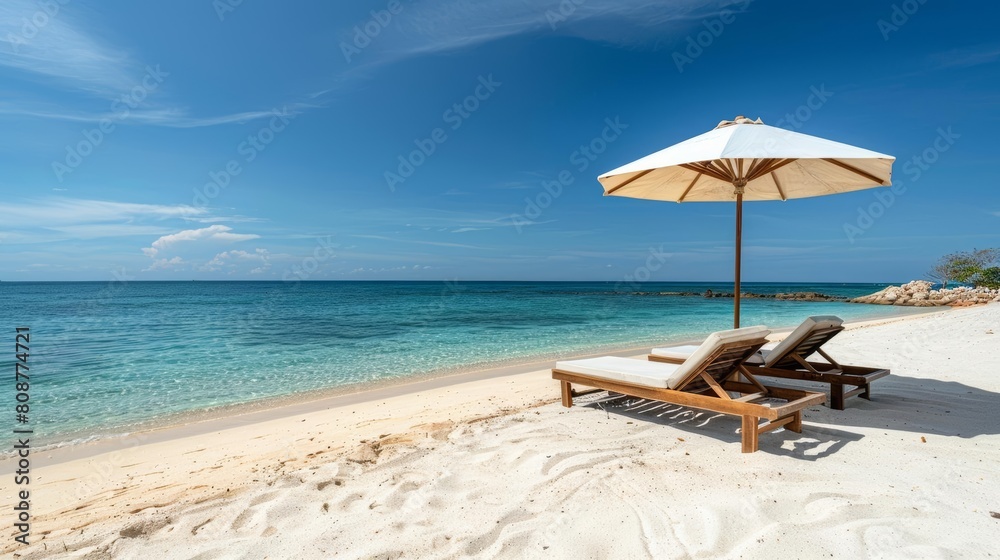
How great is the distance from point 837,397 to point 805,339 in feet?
2.05

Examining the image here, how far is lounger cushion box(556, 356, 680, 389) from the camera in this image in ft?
13.7

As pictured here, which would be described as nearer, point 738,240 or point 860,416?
point 860,416

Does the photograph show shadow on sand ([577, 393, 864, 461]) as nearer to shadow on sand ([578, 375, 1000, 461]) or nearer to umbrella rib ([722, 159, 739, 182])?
shadow on sand ([578, 375, 1000, 461])

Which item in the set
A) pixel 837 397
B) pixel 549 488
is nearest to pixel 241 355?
pixel 549 488

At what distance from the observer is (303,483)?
10.5 feet

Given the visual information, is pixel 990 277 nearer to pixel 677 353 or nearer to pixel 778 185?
pixel 778 185

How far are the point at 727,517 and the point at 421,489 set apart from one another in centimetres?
185

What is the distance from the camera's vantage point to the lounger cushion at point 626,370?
419 cm

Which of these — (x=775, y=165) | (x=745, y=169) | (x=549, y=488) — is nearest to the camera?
(x=549, y=488)

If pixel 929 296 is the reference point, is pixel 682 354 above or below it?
below

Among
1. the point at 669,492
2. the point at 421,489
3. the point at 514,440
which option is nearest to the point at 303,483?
the point at 421,489

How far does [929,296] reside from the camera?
30.1 m

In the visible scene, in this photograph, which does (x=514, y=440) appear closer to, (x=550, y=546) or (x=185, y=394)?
(x=550, y=546)

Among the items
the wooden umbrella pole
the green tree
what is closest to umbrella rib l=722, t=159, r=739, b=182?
the wooden umbrella pole
